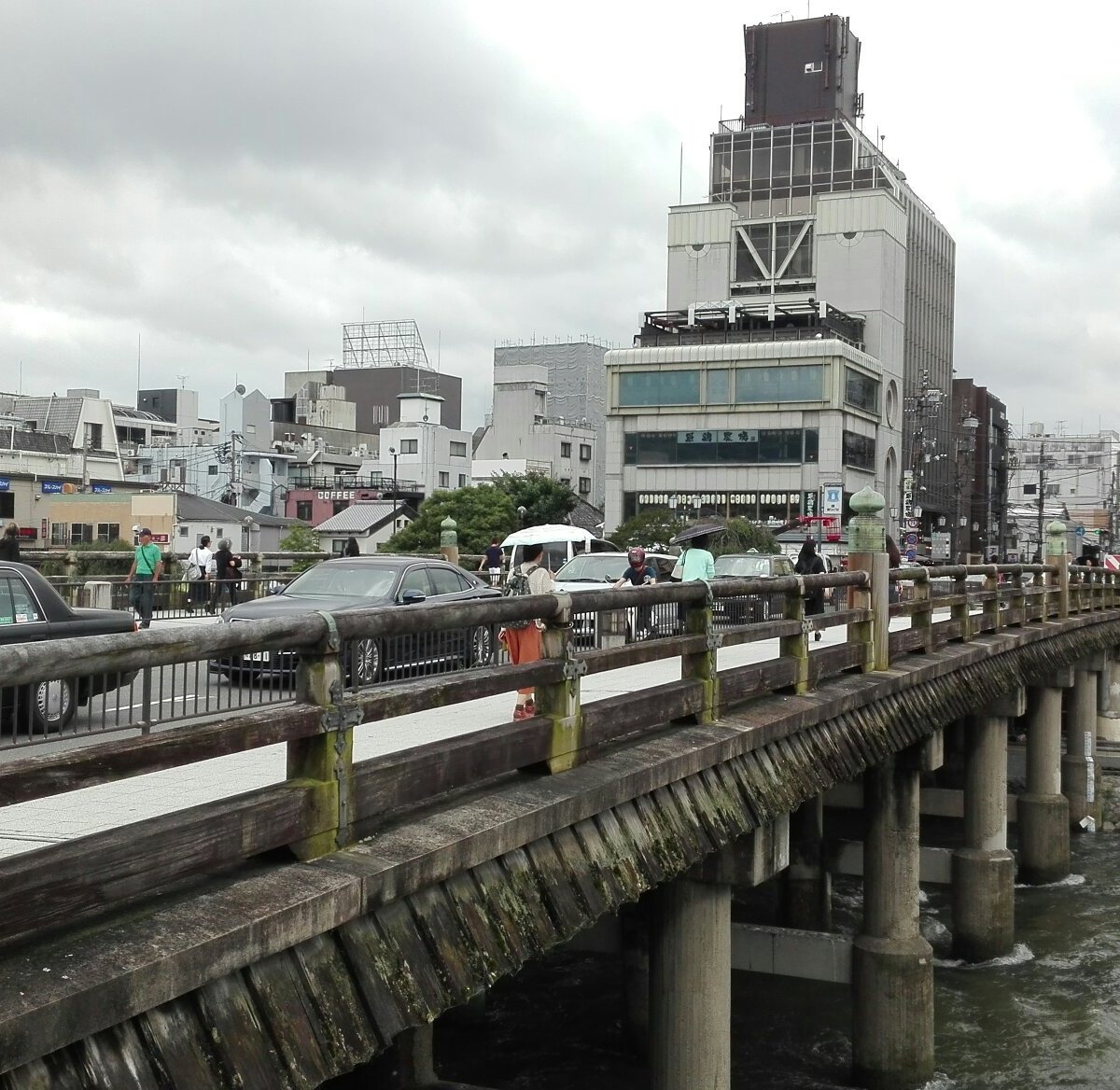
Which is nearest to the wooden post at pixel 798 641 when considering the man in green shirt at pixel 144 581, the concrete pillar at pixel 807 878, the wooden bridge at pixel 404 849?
the wooden bridge at pixel 404 849

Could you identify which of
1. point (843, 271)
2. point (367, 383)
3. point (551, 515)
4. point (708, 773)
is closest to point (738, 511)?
point (551, 515)

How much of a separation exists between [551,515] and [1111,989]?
2716 inches

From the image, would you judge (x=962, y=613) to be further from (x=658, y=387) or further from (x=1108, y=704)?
(x=658, y=387)

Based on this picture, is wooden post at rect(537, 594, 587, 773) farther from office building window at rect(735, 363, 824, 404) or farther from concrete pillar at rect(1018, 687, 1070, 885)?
office building window at rect(735, 363, 824, 404)

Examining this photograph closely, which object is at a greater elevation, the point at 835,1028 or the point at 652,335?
the point at 652,335

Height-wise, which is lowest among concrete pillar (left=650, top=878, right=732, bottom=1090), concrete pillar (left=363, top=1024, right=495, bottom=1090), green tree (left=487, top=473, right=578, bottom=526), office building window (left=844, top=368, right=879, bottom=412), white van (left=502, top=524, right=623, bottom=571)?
concrete pillar (left=363, top=1024, right=495, bottom=1090)

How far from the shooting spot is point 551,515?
84562 mm

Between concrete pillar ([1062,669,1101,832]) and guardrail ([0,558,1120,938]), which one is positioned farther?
concrete pillar ([1062,669,1101,832])

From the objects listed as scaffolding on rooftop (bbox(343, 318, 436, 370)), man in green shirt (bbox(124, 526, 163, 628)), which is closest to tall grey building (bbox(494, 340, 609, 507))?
scaffolding on rooftop (bbox(343, 318, 436, 370))

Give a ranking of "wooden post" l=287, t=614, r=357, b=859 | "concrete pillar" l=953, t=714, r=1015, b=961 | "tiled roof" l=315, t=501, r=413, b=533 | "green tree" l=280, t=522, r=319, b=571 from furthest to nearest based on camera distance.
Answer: "tiled roof" l=315, t=501, r=413, b=533 < "green tree" l=280, t=522, r=319, b=571 < "concrete pillar" l=953, t=714, r=1015, b=961 < "wooden post" l=287, t=614, r=357, b=859

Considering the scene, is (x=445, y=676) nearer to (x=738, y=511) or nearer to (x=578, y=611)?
(x=578, y=611)

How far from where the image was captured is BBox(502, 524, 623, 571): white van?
3712 centimetres

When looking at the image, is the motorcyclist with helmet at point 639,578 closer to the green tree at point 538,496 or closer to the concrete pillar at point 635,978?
the concrete pillar at point 635,978

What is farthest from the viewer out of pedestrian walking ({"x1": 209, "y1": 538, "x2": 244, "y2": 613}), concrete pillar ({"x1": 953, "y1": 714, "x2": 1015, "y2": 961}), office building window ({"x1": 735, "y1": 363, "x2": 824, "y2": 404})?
office building window ({"x1": 735, "y1": 363, "x2": 824, "y2": 404})
